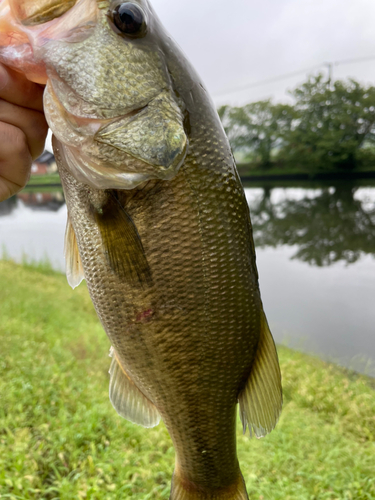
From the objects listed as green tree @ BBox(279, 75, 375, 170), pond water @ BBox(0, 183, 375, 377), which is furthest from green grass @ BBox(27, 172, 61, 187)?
green tree @ BBox(279, 75, 375, 170)

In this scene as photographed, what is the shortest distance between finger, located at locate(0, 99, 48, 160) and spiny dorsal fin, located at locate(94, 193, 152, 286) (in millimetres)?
347

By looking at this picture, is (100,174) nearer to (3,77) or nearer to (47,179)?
(3,77)

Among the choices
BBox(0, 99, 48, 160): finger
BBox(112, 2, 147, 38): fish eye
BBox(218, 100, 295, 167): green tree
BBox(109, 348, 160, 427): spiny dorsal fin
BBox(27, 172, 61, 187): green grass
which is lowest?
BBox(218, 100, 295, 167): green tree

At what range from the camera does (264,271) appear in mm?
14523

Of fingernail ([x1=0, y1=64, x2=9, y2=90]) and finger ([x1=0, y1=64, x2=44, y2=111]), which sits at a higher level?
fingernail ([x1=0, y1=64, x2=9, y2=90])

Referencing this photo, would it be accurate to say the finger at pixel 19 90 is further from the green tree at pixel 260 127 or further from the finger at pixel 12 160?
the green tree at pixel 260 127

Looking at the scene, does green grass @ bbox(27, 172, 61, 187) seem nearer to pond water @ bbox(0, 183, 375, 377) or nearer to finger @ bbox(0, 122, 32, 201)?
pond water @ bbox(0, 183, 375, 377)

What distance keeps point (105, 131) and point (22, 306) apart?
6746 mm

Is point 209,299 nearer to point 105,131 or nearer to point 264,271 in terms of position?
point 105,131

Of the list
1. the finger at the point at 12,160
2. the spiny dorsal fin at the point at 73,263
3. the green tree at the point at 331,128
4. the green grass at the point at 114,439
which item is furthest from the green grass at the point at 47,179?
the green tree at the point at 331,128

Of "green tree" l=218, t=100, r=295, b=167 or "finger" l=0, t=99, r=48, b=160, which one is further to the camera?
"green tree" l=218, t=100, r=295, b=167

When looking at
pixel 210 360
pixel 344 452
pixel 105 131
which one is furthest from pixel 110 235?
pixel 344 452

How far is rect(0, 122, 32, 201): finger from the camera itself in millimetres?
1101

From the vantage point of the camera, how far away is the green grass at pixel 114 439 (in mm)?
2746
